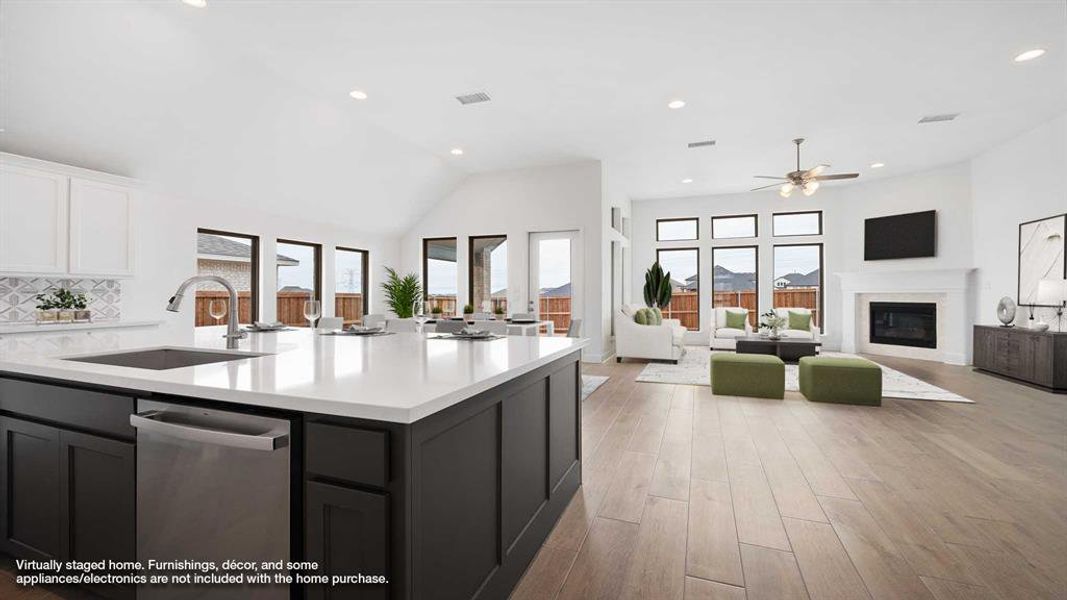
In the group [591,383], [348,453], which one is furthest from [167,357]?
[591,383]

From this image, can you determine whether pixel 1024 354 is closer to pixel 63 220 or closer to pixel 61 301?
pixel 63 220

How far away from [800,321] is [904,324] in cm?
180

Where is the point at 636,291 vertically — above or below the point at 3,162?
below

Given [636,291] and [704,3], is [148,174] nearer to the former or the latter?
[704,3]

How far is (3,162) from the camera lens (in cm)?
366

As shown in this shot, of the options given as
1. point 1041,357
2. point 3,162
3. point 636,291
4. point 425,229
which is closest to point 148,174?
point 3,162

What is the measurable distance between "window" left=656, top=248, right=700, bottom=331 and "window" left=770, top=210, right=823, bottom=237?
1.58 meters

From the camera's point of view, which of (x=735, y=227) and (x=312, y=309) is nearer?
(x=312, y=309)

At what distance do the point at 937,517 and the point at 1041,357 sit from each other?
4.76 m

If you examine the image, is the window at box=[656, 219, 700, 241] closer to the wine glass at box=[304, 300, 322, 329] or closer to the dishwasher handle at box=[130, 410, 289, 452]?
the wine glass at box=[304, 300, 322, 329]

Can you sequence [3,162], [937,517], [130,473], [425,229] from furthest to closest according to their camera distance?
[425,229]
[3,162]
[937,517]
[130,473]

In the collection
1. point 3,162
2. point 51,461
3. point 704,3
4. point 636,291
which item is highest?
point 704,3

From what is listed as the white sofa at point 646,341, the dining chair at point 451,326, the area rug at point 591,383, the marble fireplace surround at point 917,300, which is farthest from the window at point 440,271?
the marble fireplace surround at point 917,300

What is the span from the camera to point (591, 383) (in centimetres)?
559
